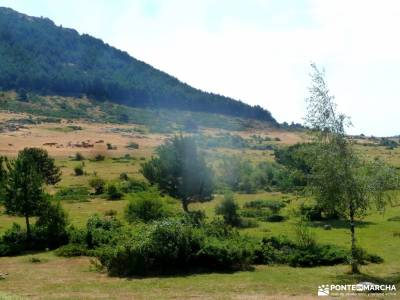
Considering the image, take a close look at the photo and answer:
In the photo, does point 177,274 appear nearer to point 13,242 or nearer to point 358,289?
point 358,289

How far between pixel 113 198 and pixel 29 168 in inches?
951

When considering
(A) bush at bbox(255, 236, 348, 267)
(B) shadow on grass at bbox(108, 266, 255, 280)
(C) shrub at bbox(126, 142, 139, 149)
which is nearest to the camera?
(B) shadow on grass at bbox(108, 266, 255, 280)

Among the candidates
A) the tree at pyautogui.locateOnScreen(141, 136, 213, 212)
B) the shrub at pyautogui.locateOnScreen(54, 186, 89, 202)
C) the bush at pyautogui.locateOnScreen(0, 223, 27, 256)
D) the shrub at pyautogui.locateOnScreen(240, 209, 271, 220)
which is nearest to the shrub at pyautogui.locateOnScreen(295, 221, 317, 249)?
the shrub at pyautogui.locateOnScreen(240, 209, 271, 220)

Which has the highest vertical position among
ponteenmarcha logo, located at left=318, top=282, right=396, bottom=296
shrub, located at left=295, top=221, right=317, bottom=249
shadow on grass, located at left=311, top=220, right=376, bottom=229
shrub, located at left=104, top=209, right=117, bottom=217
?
shrub, located at left=295, top=221, right=317, bottom=249

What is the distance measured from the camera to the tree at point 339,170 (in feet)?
91.2

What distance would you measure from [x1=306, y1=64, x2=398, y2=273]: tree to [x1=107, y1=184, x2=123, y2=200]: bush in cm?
3938

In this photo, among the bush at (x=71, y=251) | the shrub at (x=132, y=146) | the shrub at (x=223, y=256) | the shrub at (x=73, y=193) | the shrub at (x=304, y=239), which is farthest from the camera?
the shrub at (x=132, y=146)

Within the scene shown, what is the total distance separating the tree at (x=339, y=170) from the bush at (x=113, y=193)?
39.4 meters

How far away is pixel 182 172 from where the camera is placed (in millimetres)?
49969

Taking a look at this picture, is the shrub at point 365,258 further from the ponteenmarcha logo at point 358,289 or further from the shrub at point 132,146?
the shrub at point 132,146

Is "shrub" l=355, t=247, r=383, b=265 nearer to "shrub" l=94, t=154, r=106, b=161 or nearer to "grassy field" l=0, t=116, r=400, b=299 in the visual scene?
"grassy field" l=0, t=116, r=400, b=299

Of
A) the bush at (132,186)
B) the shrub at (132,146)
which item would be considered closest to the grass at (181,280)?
the bush at (132,186)

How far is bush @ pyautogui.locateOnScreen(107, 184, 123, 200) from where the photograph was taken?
64.4m

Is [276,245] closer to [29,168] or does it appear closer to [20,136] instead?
[29,168]
